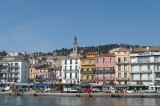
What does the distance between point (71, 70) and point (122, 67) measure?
18800mm

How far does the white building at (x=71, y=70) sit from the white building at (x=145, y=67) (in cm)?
1948

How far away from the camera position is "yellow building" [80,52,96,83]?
106 m

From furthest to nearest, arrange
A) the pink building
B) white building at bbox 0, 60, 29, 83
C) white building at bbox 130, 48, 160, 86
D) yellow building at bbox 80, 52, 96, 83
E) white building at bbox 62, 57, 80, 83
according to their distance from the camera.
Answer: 1. white building at bbox 0, 60, 29, 83
2. white building at bbox 62, 57, 80, 83
3. yellow building at bbox 80, 52, 96, 83
4. the pink building
5. white building at bbox 130, 48, 160, 86

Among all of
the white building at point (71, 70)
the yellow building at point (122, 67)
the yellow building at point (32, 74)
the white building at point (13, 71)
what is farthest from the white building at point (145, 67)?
the white building at point (13, 71)

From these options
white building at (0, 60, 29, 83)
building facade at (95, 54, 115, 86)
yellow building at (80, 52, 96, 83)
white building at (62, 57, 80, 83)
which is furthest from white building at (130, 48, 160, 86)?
white building at (0, 60, 29, 83)

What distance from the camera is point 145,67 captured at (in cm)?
9469

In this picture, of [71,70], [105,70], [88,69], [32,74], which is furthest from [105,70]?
[32,74]

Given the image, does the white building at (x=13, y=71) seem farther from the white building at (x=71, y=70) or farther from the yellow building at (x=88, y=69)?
the yellow building at (x=88, y=69)

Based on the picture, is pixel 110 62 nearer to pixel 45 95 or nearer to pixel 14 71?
pixel 45 95

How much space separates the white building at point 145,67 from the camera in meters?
93.1

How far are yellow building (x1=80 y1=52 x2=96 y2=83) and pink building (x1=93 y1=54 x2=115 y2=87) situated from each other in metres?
1.92

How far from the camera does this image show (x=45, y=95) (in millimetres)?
90875

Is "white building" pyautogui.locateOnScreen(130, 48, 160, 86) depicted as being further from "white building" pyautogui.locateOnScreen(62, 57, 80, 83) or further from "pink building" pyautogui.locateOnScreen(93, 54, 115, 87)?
"white building" pyautogui.locateOnScreen(62, 57, 80, 83)

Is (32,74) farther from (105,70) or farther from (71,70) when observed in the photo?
(105,70)
